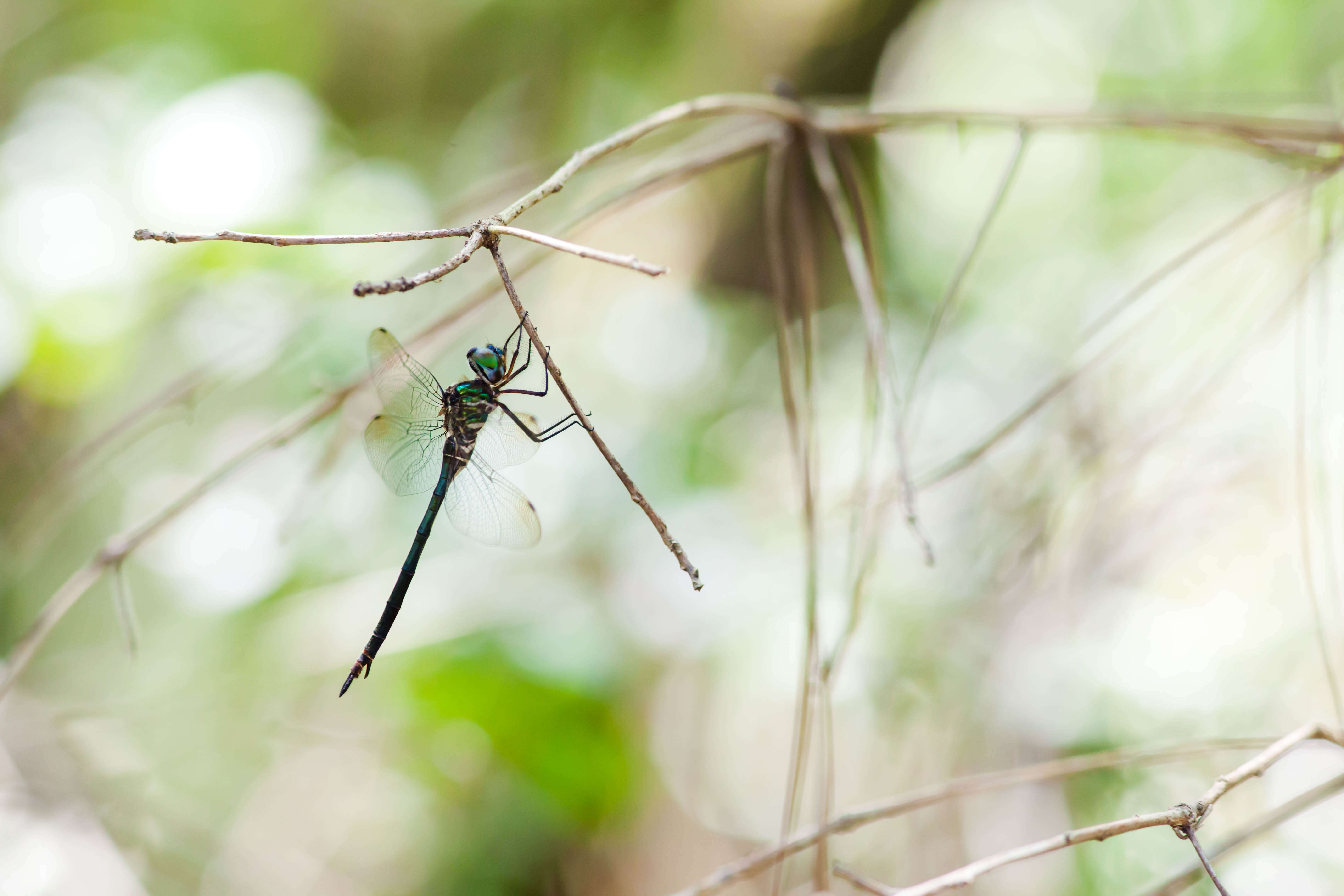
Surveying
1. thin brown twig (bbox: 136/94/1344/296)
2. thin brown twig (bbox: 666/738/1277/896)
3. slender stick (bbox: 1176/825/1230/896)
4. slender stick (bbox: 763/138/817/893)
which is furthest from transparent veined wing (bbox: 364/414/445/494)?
slender stick (bbox: 1176/825/1230/896)

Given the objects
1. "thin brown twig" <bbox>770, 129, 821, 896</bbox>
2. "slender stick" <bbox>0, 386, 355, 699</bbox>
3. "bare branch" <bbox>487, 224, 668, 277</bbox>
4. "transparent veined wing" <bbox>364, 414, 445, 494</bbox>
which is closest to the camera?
"bare branch" <bbox>487, 224, 668, 277</bbox>

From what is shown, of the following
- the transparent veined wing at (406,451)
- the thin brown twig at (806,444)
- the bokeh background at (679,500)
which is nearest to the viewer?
the thin brown twig at (806,444)

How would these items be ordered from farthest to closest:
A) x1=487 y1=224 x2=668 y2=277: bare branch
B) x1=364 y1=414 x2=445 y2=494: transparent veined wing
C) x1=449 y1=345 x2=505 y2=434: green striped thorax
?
x1=364 y1=414 x2=445 y2=494: transparent veined wing
x1=449 y1=345 x2=505 y2=434: green striped thorax
x1=487 y1=224 x2=668 y2=277: bare branch

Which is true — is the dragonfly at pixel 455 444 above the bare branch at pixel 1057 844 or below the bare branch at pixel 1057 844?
above

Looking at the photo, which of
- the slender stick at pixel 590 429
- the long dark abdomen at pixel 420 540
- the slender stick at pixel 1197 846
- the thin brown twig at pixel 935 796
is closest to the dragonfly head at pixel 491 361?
the long dark abdomen at pixel 420 540

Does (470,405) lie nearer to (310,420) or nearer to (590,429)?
(310,420)

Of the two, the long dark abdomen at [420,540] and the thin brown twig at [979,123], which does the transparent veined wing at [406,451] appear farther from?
the thin brown twig at [979,123]

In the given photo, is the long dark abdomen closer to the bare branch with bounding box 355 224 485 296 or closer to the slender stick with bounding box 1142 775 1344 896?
the bare branch with bounding box 355 224 485 296
